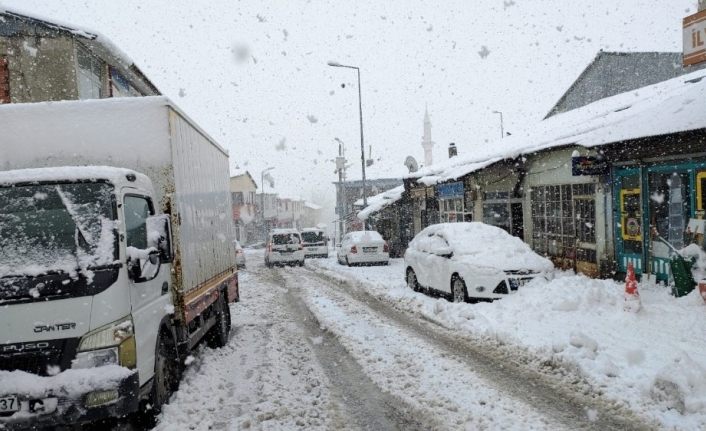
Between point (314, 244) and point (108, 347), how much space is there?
25.3 m

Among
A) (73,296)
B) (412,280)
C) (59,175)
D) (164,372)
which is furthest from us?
(412,280)

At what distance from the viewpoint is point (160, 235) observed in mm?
4883

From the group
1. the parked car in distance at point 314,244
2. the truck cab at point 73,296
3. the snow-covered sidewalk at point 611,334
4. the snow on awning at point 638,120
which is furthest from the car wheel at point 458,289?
the parked car in distance at point 314,244

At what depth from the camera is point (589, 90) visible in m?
29.3

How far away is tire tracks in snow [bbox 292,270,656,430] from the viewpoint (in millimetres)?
4750

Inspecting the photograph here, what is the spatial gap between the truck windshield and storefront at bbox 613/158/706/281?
9.99 metres

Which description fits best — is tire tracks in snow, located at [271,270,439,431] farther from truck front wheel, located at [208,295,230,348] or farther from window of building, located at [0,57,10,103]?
window of building, located at [0,57,10,103]

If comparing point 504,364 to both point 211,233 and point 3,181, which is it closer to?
point 211,233

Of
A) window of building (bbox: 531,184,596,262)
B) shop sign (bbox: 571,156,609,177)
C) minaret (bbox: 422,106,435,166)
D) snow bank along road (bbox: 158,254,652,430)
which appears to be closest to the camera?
snow bank along road (bbox: 158,254,652,430)

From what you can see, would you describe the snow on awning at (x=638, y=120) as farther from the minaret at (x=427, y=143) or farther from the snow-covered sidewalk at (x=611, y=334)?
the minaret at (x=427, y=143)

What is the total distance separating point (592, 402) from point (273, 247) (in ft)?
64.4

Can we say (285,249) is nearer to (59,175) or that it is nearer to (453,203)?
(453,203)

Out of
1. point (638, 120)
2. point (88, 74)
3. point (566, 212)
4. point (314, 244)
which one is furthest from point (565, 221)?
point (88, 74)

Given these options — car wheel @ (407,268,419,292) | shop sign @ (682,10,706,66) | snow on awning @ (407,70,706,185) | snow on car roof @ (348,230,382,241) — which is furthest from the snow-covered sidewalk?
snow on car roof @ (348,230,382,241)
